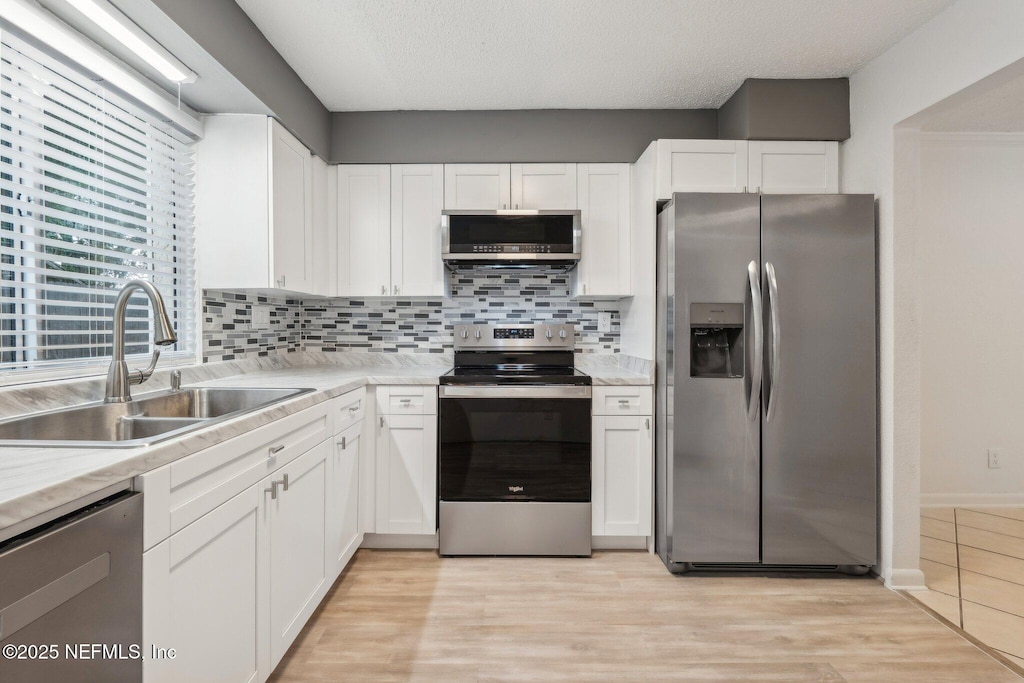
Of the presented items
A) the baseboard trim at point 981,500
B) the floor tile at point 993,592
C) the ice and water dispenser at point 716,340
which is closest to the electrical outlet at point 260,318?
the ice and water dispenser at point 716,340

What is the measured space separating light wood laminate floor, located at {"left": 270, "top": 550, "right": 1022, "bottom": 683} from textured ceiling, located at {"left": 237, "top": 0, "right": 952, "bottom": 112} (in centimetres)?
244

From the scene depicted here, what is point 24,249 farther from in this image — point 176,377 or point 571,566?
point 571,566

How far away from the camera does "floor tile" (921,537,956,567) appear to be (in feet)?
8.20

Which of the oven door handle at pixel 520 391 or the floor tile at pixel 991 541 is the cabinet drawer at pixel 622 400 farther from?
the floor tile at pixel 991 541

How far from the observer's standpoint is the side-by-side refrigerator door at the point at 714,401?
2309 millimetres

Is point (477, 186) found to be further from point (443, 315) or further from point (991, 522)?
point (991, 522)

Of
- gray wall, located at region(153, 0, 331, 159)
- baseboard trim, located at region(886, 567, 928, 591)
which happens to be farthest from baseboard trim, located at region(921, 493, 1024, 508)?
gray wall, located at region(153, 0, 331, 159)

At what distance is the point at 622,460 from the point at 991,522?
2.32m

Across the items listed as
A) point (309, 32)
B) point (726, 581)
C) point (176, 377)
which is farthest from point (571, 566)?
point (309, 32)

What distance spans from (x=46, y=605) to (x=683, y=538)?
2.26 meters

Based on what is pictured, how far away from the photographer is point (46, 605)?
0.76 metres

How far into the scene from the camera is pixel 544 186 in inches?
116

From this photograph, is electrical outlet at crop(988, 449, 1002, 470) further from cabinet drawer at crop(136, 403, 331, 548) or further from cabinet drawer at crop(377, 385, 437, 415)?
cabinet drawer at crop(136, 403, 331, 548)

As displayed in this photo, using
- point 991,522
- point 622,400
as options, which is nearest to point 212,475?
point 622,400
